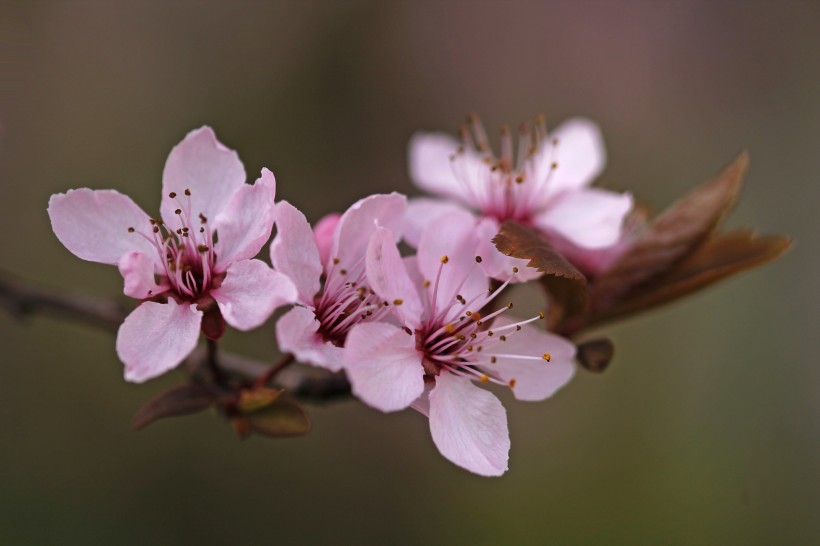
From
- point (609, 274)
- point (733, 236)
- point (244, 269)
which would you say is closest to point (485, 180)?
point (609, 274)

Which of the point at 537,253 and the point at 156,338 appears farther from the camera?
the point at 537,253

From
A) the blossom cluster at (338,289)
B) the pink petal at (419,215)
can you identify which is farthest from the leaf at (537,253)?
the pink petal at (419,215)

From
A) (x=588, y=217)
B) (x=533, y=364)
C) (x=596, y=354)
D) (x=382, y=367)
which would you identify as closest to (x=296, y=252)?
(x=382, y=367)

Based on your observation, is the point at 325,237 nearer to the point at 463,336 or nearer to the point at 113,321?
the point at 463,336

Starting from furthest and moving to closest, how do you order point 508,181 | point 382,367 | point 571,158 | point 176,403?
point 571,158, point 508,181, point 176,403, point 382,367

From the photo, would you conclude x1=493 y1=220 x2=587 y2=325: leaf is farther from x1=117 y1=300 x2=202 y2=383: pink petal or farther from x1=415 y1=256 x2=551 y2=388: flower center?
x1=117 y1=300 x2=202 y2=383: pink petal

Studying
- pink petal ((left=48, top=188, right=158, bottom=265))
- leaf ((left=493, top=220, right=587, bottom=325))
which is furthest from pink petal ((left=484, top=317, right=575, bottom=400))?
pink petal ((left=48, top=188, right=158, bottom=265))

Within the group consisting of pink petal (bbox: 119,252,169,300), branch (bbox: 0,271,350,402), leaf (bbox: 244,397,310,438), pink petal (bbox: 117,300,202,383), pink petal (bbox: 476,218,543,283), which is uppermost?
pink petal (bbox: 476,218,543,283)

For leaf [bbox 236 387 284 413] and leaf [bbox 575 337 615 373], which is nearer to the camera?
leaf [bbox 236 387 284 413]
